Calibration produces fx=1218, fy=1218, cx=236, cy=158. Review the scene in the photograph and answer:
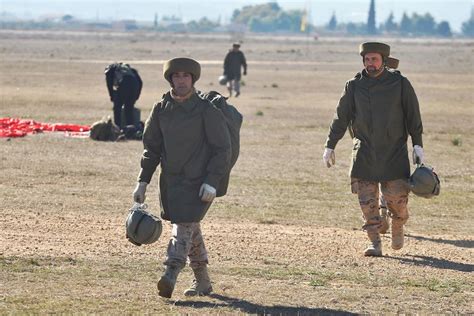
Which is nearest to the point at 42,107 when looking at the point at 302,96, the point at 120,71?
the point at 120,71

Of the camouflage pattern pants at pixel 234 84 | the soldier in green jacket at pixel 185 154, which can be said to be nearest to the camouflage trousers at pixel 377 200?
the soldier in green jacket at pixel 185 154

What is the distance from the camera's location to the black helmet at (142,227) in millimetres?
9117

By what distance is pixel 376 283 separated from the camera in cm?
1020

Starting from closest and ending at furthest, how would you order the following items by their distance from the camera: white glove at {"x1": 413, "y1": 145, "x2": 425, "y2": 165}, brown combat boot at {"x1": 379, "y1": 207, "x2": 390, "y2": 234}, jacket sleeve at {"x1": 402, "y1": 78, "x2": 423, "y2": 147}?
white glove at {"x1": 413, "y1": 145, "x2": 425, "y2": 165}, jacket sleeve at {"x1": 402, "y1": 78, "x2": 423, "y2": 147}, brown combat boot at {"x1": 379, "y1": 207, "x2": 390, "y2": 234}

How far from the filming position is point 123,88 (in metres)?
23.0

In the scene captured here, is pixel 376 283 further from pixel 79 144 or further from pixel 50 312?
pixel 79 144

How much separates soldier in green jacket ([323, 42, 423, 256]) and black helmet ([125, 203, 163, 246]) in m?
2.80

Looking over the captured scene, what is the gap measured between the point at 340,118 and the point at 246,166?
7889mm

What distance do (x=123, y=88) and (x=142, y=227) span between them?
14061 millimetres

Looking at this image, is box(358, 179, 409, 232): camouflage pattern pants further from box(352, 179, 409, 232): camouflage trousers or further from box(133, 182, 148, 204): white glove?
box(133, 182, 148, 204): white glove

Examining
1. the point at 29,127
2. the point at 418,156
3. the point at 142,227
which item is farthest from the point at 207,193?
the point at 29,127

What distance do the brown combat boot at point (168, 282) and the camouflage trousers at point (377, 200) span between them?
10.2ft

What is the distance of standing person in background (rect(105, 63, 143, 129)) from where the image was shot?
22938 mm

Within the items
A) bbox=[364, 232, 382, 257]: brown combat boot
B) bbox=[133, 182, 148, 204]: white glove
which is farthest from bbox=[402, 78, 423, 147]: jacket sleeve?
bbox=[133, 182, 148, 204]: white glove
